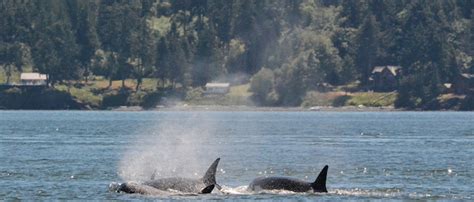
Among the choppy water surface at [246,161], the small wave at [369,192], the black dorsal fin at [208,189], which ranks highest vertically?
the black dorsal fin at [208,189]

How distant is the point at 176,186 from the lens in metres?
59.1

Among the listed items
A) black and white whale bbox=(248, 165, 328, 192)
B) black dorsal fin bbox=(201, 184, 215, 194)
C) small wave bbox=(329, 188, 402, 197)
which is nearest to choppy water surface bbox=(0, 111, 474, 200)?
small wave bbox=(329, 188, 402, 197)

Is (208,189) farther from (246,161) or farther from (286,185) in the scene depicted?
(246,161)

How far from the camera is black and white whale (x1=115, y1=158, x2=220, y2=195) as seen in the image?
58250 mm

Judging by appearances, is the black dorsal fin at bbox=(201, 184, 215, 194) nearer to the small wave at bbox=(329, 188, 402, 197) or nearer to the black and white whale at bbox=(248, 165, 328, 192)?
the black and white whale at bbox=(248, 165, 328, 192)

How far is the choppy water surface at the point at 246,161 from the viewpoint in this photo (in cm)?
6072

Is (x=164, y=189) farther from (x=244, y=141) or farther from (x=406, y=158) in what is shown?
(x=244, y=141)

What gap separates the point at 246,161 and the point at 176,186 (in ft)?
87.9

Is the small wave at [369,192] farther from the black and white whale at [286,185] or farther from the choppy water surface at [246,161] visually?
the black and white whale at [286,185]

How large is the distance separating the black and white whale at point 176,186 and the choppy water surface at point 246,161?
618 millimetres

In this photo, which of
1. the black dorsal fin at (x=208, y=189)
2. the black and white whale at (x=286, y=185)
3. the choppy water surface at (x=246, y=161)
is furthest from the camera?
the choppy water surface at (x=246, y=161)

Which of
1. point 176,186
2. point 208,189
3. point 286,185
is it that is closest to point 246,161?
point 286,185

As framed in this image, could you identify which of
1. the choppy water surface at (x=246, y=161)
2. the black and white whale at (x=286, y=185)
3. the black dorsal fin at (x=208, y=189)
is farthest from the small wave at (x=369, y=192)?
the black dorsal fin at (x=208, y=189)

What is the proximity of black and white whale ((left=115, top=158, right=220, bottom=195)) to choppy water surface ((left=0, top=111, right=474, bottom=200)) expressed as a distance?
0.62 meters
